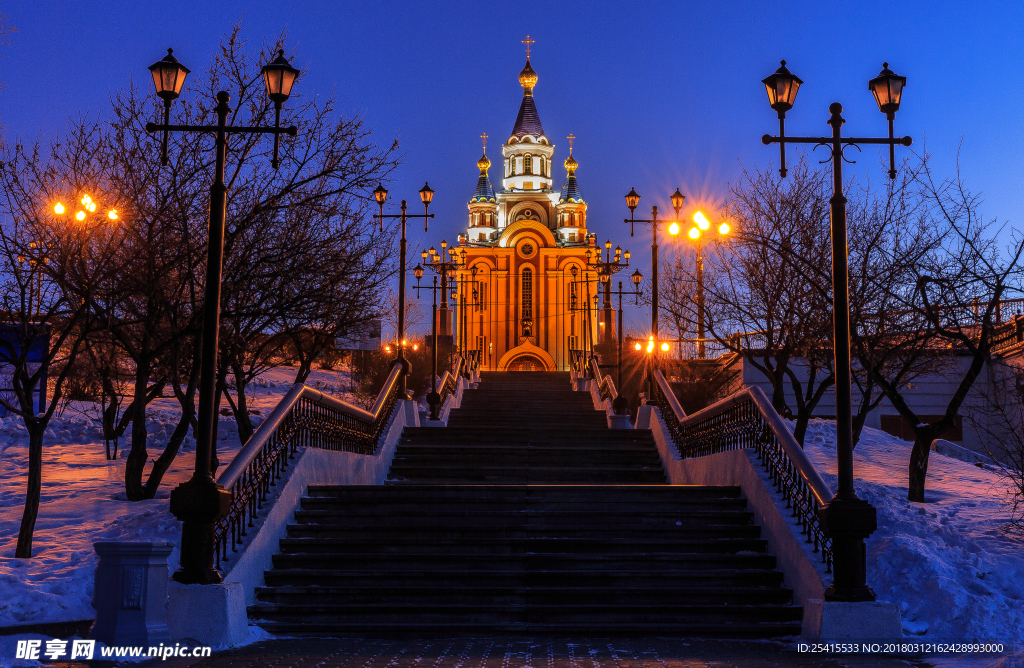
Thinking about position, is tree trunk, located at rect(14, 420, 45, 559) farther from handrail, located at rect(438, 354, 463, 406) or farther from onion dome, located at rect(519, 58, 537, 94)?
onion dome, located at rect(519, 58, 537, 94)

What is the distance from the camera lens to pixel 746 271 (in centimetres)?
1989

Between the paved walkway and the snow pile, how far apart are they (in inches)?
52.8

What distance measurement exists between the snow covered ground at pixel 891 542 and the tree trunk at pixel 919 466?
0.24 metres

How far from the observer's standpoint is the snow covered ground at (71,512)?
34.2ft

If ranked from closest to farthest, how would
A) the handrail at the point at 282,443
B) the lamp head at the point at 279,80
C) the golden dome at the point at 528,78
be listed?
the handrail at the point at 282,443 < the lamp head at the point at 279,80 < the golden dome at the point at 528,78

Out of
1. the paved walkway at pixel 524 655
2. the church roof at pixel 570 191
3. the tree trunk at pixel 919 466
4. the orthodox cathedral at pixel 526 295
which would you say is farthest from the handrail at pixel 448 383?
the church roof at pixel 570 191

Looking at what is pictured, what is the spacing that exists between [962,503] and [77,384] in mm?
29899

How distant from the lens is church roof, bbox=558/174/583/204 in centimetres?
8762

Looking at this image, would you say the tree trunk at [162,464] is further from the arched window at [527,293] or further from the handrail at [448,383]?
the arched window at [527,293]

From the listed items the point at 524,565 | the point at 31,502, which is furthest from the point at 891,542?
the point at 31,502

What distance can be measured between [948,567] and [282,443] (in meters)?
8.32

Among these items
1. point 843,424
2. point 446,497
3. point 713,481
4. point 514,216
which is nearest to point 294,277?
point 446,497

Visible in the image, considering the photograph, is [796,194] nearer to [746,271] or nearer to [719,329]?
[746,271]

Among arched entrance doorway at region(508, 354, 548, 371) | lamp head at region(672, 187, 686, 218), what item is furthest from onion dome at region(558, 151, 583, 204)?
lamp head at region(672, 187, 686, 218)
